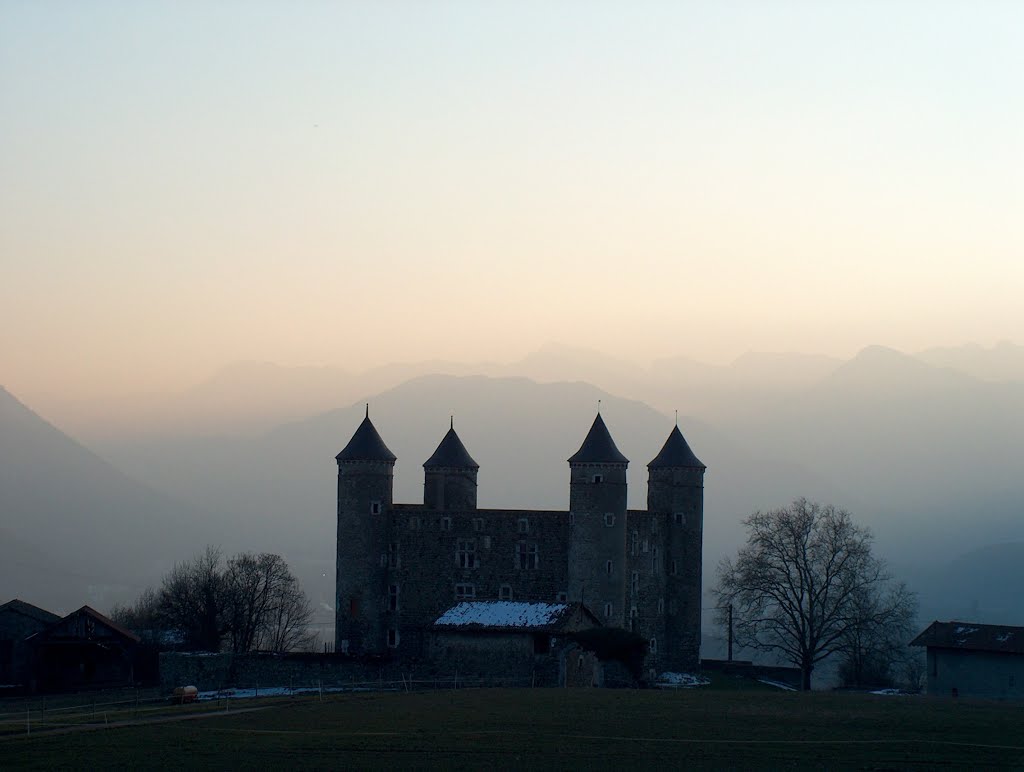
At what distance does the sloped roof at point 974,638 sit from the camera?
72.8 m

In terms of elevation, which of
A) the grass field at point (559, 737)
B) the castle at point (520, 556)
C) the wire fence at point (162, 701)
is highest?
the castle at point (520, 556)

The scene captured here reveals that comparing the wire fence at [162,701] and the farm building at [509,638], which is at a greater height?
the farm building at [509,638]

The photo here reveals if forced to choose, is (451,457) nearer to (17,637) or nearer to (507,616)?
(507,616)

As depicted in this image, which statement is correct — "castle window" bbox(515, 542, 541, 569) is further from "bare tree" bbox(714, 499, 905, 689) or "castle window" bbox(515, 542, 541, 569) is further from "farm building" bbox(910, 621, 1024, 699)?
"farm building" bbox(910, 621, 1024, 699)

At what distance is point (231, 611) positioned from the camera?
105062mm

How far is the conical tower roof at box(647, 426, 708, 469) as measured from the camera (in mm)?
91750

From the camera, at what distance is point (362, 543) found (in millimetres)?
88312

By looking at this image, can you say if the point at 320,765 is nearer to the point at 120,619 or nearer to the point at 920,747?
the point at 920,747

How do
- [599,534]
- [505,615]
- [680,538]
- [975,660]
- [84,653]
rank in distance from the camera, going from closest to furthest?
[975,660] → [505,615] → [599,534] → [84,653] → [680,538]

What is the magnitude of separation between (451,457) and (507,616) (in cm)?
1616

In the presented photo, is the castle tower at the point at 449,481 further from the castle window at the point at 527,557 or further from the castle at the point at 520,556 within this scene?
the castle window at the point at 527,557

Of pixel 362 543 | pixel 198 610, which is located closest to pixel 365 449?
pixel 362 543

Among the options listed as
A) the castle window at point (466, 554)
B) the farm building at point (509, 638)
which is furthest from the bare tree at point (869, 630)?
the castle window at point (466, 554)

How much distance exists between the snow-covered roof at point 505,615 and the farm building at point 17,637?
79.7ft
